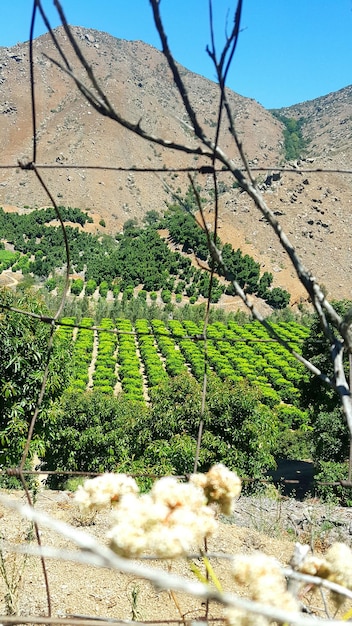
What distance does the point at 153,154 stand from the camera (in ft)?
309

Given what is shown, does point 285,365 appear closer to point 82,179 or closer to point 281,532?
point 281,532

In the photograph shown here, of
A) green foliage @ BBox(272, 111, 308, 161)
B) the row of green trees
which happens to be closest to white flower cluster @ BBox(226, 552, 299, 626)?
the row of green trees

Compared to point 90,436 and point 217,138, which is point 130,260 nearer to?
point 90,436

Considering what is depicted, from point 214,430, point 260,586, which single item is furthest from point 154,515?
point 214,430

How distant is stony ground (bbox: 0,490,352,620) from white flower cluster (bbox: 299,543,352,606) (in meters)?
1.79

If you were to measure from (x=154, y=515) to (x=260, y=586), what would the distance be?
0.19 metres

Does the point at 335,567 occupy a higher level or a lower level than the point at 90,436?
higher

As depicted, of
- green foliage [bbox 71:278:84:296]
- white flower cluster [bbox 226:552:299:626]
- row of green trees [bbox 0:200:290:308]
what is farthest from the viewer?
row of green trees [bbox 0:200:290:308]

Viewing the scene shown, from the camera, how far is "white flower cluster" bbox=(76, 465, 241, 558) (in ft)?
2.46

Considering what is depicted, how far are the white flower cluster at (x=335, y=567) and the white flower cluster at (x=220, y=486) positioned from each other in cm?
18

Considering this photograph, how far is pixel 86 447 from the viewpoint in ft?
44.7

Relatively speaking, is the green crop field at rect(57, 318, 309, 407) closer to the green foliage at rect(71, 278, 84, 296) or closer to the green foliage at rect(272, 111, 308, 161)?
the green foliage at rect(71, 278, 84, 296)

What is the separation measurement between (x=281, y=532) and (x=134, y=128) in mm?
5563

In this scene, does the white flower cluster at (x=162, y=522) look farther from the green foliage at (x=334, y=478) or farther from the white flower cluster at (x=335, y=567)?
the green foliage at (x=334, y=478)
